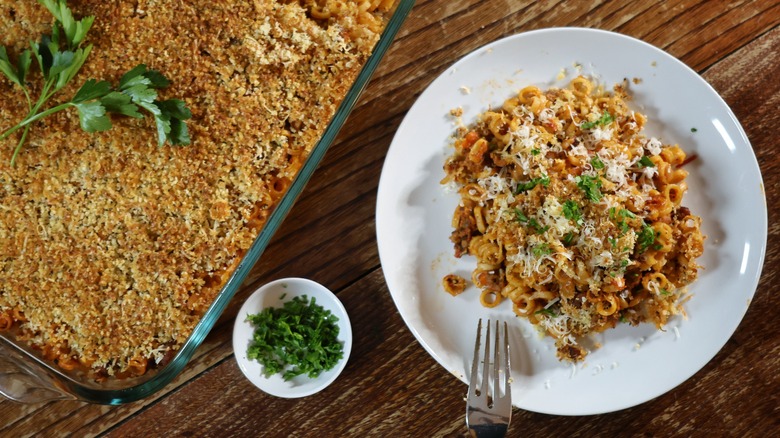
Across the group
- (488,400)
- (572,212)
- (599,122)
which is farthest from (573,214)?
(488,400)

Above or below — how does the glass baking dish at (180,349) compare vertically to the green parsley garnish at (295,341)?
above

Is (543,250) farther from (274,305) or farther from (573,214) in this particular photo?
(274,305)

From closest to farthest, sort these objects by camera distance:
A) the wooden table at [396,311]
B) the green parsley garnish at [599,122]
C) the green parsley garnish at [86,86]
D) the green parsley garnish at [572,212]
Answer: the green parsley garnish at [86,86], the green parsley garnish at [572,212], the green parsley garnish at [599,122], the wooden table at [396,311]

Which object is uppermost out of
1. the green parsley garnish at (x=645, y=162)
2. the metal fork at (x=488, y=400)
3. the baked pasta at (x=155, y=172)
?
the baked pasta at (x=155, y=172)

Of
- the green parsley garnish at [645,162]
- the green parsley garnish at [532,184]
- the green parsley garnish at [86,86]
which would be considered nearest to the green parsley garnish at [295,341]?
the green parsley garnish at [86,86]

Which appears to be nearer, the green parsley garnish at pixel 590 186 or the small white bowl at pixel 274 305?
the green parsley garnish at pixel 590 186

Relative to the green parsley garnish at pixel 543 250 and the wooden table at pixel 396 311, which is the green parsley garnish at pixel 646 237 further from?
the wooden table at pixel 396 311

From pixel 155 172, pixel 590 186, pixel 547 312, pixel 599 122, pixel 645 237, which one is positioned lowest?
pixel 547 312
